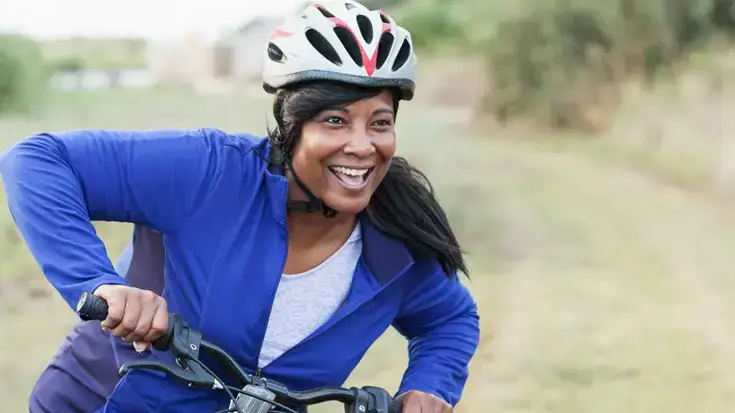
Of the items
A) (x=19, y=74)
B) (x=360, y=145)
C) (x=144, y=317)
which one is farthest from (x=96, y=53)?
(x=144, y=317)

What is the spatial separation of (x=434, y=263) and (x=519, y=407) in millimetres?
2565

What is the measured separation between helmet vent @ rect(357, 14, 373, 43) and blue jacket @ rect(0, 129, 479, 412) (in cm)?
30

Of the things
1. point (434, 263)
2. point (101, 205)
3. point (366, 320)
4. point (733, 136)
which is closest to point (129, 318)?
point (101, 205)

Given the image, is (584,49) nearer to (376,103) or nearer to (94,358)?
(376,103)

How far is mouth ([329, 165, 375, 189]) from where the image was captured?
1.88 metres

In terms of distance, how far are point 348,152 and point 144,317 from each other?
548 mm

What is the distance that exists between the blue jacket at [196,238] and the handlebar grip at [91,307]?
93 mm

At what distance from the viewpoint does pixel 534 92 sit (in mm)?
6379

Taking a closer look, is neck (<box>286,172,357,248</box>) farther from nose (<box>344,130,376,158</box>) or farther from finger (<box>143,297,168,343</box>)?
finger (<box>143,297,168,343</box>)

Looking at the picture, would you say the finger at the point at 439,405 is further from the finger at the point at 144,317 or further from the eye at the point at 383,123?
the finger at the point at 144,317

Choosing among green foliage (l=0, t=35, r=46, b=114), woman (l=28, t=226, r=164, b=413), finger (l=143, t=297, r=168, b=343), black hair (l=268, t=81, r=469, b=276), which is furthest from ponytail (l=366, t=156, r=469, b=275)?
green foliage (l=0, t=35, r=46, b=114)

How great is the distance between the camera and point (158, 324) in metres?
1.52

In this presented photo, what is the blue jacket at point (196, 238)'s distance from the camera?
65.1 inches

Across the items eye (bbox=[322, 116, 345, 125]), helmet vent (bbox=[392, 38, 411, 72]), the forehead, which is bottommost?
eye (bbox=[322, 116, 345, 125])
